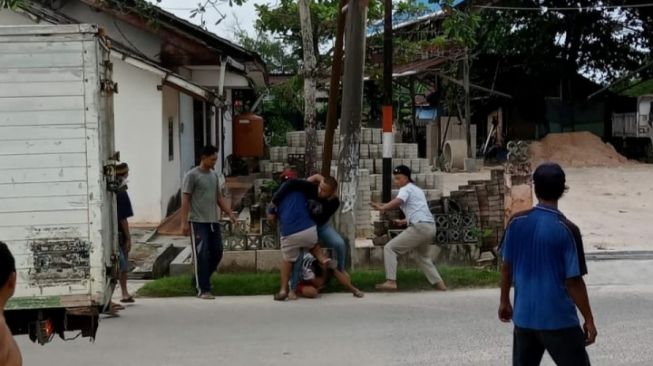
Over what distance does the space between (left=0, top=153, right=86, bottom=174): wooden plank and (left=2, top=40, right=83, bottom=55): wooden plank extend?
69cm

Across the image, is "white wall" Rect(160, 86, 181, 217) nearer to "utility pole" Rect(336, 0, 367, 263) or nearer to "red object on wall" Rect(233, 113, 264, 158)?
"utility pole" Rect(336, 0, 367, 263)

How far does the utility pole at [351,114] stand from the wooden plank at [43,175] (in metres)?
5.13

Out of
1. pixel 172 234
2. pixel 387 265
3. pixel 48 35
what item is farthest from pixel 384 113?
pixel 48 35

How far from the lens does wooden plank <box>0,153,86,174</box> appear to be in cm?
530

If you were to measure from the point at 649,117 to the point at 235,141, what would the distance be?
18.3 meters

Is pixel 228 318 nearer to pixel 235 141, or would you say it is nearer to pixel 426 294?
pixel 426 294

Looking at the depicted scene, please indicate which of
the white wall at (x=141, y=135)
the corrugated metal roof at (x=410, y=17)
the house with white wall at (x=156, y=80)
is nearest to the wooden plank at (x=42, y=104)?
the house with white wall at (x=156, y=80)

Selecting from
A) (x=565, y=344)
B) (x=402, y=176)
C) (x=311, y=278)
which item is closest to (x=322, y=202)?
(x=311, y=278)

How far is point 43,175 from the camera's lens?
17.5 feet

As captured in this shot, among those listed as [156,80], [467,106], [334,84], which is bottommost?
[334,84]

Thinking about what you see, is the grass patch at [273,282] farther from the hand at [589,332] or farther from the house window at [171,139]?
the house window at [171,139]

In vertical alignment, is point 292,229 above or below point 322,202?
below

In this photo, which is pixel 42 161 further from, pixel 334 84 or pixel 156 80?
pixel 156 80

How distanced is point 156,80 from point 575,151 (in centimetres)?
2183
